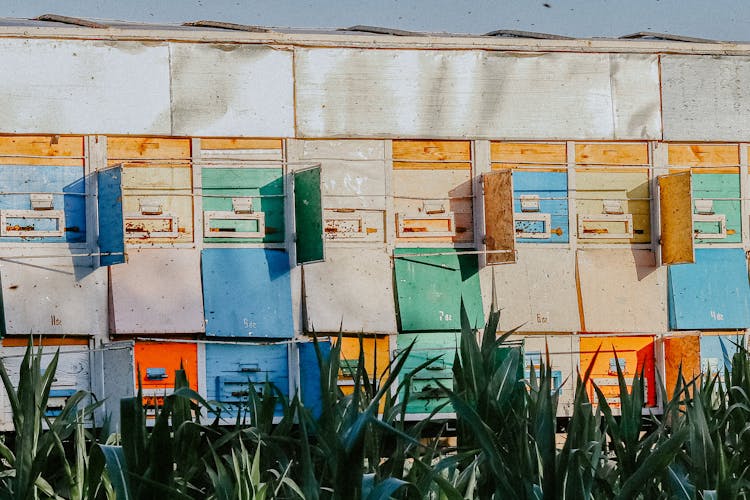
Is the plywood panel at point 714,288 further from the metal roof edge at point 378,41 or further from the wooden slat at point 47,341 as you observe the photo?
the wooden slat at point 47,341

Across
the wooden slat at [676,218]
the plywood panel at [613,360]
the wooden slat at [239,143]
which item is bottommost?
the plywood panel at [613,360]

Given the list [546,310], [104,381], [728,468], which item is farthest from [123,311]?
[728,468]

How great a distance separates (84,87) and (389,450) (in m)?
6.72

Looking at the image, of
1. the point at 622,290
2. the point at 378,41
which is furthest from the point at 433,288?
the point at 378,41

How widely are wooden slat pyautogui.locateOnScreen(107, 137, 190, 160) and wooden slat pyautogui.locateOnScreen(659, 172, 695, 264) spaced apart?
14.8 ft

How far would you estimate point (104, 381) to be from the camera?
10.3 m

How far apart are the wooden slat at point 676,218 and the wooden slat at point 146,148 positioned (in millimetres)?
4498

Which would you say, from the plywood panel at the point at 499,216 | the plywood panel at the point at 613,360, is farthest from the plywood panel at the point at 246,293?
the plywood panel at the point at 613,360

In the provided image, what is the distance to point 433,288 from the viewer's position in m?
11.3

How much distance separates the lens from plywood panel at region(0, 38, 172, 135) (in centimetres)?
1063

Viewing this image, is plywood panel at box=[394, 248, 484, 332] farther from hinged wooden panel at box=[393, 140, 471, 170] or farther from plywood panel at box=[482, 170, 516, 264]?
hinged wooden panel at box=[393, 140, 471, 170]

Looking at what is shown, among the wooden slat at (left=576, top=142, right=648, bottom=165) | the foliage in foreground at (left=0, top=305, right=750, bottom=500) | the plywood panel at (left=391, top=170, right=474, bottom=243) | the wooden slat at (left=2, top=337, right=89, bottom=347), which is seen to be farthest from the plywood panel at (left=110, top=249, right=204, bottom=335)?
the foliage in foreground at (left=0, top=305, right=750, bottom=500)

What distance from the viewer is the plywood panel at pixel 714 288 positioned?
1195cm

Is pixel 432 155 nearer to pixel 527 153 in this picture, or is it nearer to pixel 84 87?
pixel 527 153
